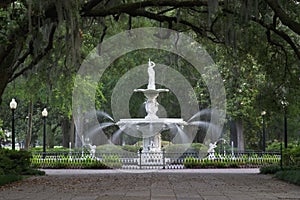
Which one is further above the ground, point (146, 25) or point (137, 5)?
point (146, 25)

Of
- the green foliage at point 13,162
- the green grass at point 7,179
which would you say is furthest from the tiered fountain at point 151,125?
the green grass at point 7,179

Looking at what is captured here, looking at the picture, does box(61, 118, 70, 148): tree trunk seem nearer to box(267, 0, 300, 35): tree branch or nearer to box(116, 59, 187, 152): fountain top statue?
box(116, 59, 187, 152): fountain top statue

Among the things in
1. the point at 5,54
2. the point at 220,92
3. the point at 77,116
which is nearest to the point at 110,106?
the point at 77,116

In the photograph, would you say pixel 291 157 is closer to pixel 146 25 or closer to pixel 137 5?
pixel 146 25

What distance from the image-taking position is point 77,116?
119 ft

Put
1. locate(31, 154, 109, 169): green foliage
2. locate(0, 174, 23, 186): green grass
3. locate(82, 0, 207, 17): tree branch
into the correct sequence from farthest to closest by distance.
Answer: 1. locate(31, 154, 109, 169): green foliage
2. locate(0, 174, 23, 186): green grass
3. locate(82, 0, 207, 17): tree branch

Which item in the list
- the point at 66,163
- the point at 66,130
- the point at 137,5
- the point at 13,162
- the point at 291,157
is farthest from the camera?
the point at 66,130

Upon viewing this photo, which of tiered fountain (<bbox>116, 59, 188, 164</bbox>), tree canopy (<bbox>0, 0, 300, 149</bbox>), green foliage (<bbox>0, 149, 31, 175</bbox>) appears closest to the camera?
tree canopy (<bbox>0, 0, 300, 149</bbox>)

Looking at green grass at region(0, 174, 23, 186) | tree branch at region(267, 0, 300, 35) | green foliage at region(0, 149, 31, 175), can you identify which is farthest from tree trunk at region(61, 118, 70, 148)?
tree branch at region(267, 0, 300, 35)

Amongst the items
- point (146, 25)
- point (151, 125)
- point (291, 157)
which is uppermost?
point (146, 25)

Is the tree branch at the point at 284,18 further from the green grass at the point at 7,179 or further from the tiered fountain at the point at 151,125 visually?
the tiered fountain at the point at 151,125

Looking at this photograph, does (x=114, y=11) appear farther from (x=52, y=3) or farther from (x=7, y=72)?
(x=7, y=72)

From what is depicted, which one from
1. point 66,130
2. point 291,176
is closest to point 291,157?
point 291,176

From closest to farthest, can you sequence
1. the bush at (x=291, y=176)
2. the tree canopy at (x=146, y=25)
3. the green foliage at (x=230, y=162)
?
the tree canopy at (x=146, y=25), the bush at (x=291, y=176), the green foliage at (x=230, y=162)
